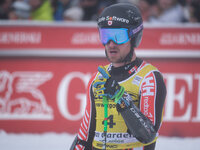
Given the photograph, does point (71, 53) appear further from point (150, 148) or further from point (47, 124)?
point (150, 148)

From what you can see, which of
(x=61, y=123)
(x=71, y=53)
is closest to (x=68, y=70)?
(x=71, y=53)

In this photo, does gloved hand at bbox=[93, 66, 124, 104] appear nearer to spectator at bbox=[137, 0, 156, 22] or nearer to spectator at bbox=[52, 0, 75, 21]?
spectator at bbox=[137, 0, 156, 22]

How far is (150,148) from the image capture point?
288 centimetres

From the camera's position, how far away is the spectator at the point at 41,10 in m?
7.70

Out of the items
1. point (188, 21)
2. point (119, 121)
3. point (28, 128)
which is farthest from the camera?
point (188, 21)

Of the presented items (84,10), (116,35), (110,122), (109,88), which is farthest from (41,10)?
(109,88)

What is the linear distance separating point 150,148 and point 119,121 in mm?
317

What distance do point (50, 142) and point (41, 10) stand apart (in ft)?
9.71

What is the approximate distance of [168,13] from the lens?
7.50m

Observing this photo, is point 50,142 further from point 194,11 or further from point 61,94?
point 194,11

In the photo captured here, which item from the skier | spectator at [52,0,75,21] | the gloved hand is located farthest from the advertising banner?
the gloved hand

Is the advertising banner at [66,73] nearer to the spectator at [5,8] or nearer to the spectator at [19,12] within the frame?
the spectator at [19,12]

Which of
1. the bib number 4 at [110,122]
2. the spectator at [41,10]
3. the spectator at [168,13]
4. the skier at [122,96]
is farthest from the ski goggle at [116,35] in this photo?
the spectator at [41,10]

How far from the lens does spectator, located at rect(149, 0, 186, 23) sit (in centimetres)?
747
